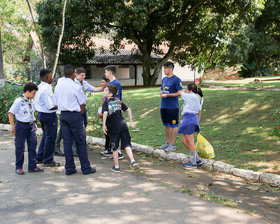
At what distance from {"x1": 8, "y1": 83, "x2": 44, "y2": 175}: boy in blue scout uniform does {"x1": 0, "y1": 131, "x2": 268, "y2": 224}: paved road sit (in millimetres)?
310

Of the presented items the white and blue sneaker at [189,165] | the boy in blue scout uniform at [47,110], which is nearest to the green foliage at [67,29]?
the boy in blue scout uniform at [47,110]

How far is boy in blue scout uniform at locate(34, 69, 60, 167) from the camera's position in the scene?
20.3ft

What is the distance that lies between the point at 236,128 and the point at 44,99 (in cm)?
536

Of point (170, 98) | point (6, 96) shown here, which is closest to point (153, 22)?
point (6, 96)

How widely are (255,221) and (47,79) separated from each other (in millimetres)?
4484

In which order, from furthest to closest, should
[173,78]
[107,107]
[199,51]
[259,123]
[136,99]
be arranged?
[199,51]
[136,99]
[259,123]
[173,78]
[107,107]

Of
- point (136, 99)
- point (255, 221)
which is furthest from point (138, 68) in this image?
point (255, 221)

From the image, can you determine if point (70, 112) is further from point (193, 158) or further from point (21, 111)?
point (193, 158)

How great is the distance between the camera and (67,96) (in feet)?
18.7

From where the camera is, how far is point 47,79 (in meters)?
6.27

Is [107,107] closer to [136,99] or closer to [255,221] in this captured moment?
[255,221]

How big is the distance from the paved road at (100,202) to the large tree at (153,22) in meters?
16.9

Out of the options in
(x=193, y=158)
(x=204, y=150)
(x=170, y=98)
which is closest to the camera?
(x=193, y=158)

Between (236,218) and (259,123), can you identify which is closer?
(236,218)
